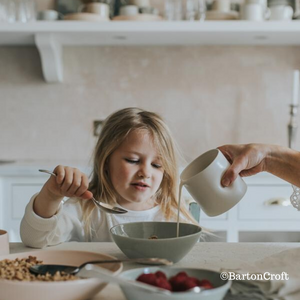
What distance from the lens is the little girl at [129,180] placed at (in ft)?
4.96

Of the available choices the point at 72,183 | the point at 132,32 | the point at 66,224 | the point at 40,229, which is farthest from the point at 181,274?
the point at 132,32

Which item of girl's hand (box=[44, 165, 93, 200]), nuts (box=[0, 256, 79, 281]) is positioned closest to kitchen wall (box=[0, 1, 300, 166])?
girl's hand (box=[44, 165, 93, 200])

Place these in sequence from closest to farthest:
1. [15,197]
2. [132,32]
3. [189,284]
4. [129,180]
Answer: [189,284]
[129,180]
[15,197]
[132,32]

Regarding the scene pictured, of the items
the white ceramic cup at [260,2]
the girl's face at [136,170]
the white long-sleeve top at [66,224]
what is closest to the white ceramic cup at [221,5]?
the white ceramic cup at [260,2]

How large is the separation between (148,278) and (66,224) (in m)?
0.73

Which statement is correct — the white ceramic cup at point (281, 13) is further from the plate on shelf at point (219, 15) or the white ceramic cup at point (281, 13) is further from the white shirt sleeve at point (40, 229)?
the white shirt sleeve at point (40, 229)

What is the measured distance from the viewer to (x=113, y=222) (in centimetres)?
156

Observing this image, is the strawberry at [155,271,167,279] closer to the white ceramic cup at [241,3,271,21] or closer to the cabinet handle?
the cabinet handle

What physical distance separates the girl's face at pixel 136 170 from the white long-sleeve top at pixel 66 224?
0.05 m

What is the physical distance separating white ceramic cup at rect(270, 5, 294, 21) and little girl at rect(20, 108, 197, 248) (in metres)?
1.23

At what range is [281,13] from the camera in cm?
261

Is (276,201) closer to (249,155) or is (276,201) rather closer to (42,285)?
(249,155)

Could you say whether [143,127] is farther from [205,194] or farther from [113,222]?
[205,194]

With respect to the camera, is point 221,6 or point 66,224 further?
point 221,6
